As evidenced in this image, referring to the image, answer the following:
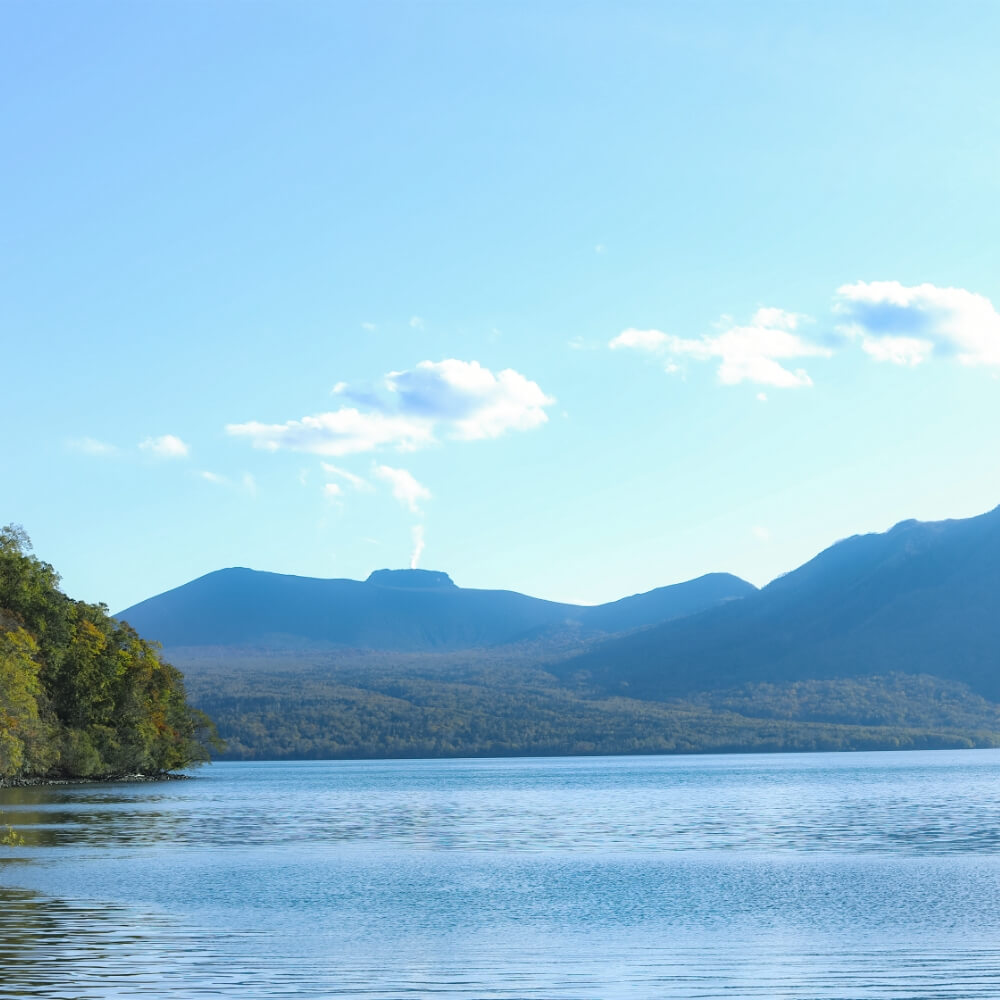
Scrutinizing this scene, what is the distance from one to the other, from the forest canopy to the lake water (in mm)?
18121

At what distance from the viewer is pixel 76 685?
111250mm

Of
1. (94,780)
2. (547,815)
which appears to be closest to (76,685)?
(94,780)

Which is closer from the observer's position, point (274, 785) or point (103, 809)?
point (103, 809)

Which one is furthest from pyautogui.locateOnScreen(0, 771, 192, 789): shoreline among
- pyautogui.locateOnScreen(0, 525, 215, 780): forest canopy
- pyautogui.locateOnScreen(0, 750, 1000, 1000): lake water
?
pyautogui.locateOnScreen(0, 750, 1000, 1000): lake water

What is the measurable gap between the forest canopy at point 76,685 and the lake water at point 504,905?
713 inches

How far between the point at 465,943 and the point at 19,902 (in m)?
12.4

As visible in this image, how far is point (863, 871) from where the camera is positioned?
4428 cm

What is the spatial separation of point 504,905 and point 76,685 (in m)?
82.4

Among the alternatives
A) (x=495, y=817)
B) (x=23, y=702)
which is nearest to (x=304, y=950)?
(x=495, y=817)

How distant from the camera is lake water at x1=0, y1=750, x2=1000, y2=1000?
79.7 ft

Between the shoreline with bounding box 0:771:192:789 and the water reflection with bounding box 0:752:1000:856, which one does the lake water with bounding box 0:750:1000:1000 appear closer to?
the water reflection with bounding box 0:752:1000:856

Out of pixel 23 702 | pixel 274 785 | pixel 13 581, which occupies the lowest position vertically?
pixel 274 785

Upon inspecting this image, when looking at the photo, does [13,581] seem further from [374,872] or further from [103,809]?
[374,872]

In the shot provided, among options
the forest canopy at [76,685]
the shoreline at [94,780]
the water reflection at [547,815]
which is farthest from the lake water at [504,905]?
the shoreline at [94,780]
